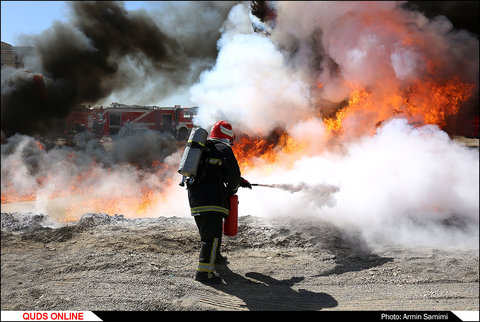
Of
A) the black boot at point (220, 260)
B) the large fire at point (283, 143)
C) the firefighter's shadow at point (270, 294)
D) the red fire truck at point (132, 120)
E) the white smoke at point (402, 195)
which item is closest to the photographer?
the firefighter's shadow at point (270, 294)

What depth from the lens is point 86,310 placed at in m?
3.31

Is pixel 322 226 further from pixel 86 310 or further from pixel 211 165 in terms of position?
pixel 86 310

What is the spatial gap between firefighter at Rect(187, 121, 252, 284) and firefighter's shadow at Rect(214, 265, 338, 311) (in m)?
0.24

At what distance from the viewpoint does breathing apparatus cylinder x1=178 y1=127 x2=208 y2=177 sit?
3.94m

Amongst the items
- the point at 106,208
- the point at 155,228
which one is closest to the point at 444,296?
the point at 155,228

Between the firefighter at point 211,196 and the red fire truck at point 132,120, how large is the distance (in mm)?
8924

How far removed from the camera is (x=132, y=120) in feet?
57.3

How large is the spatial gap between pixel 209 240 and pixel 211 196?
0.49m

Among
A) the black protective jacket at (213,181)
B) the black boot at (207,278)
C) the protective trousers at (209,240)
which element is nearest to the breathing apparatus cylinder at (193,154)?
the black protective jacket at (213,181)

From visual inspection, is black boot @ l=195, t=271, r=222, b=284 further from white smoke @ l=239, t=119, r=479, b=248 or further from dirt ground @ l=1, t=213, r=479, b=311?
white smoke @ l=239, t=119, r=479, b=248

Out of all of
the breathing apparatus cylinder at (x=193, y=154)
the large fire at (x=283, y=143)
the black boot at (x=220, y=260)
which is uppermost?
the large fire at (x=283, y=143)

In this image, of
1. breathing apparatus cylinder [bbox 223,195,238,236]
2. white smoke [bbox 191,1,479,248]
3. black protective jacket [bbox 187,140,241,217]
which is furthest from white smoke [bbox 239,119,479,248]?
black protective jacket [bbox 187,140,241,217]

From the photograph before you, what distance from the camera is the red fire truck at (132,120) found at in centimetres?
1318

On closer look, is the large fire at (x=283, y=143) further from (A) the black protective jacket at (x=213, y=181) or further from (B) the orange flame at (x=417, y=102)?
(A) the black protective jacket at (x=213, y=181)
